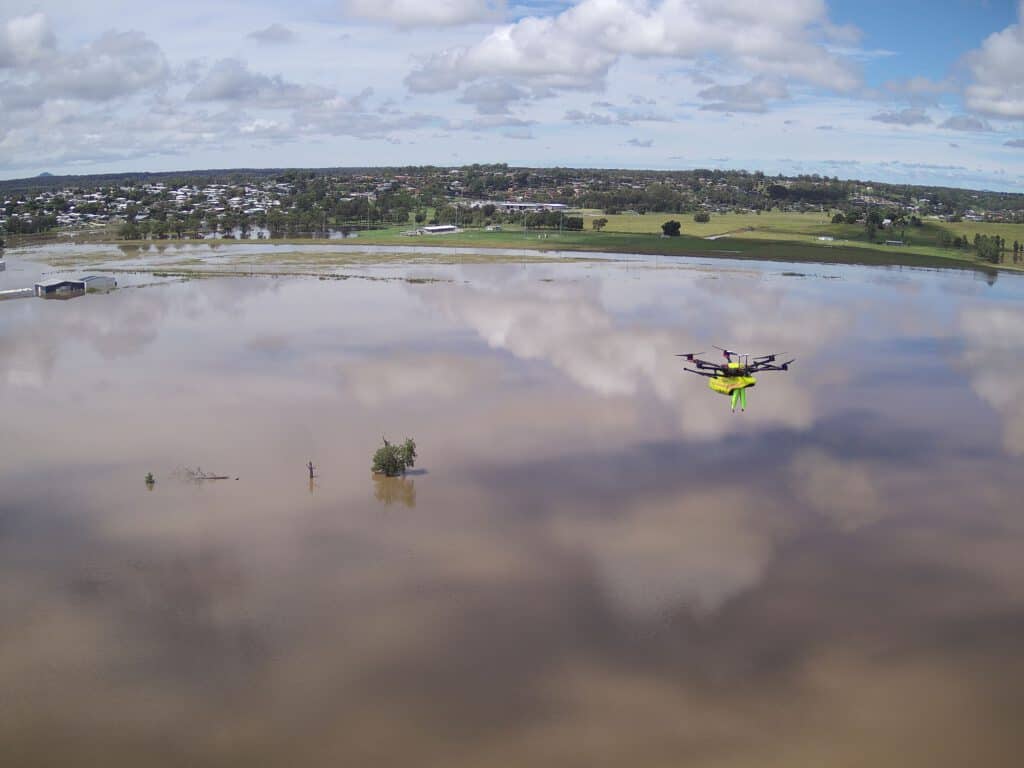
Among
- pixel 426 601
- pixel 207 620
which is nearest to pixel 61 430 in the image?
pixel 207 620

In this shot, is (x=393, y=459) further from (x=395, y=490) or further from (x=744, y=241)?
(x=744, y=241)

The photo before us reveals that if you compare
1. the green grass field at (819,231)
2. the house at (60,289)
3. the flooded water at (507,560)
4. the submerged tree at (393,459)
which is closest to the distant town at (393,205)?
the green grass field at (819,231)

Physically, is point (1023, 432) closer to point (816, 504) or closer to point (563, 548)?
point (816, 504)

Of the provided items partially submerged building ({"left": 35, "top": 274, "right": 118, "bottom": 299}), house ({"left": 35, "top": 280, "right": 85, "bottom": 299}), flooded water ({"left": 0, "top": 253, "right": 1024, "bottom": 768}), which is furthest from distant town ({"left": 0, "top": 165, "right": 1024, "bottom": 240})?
flooded water ({"left": 0, "top": 253, "right": 1024, "bottom": 768})

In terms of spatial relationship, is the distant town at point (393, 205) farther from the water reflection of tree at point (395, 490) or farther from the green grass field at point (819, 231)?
the water reflection of tree at point (395, 490)

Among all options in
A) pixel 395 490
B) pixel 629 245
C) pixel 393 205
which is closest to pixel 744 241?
pixel 629 245

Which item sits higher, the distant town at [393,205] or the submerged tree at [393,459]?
the distant town at [393,205]
